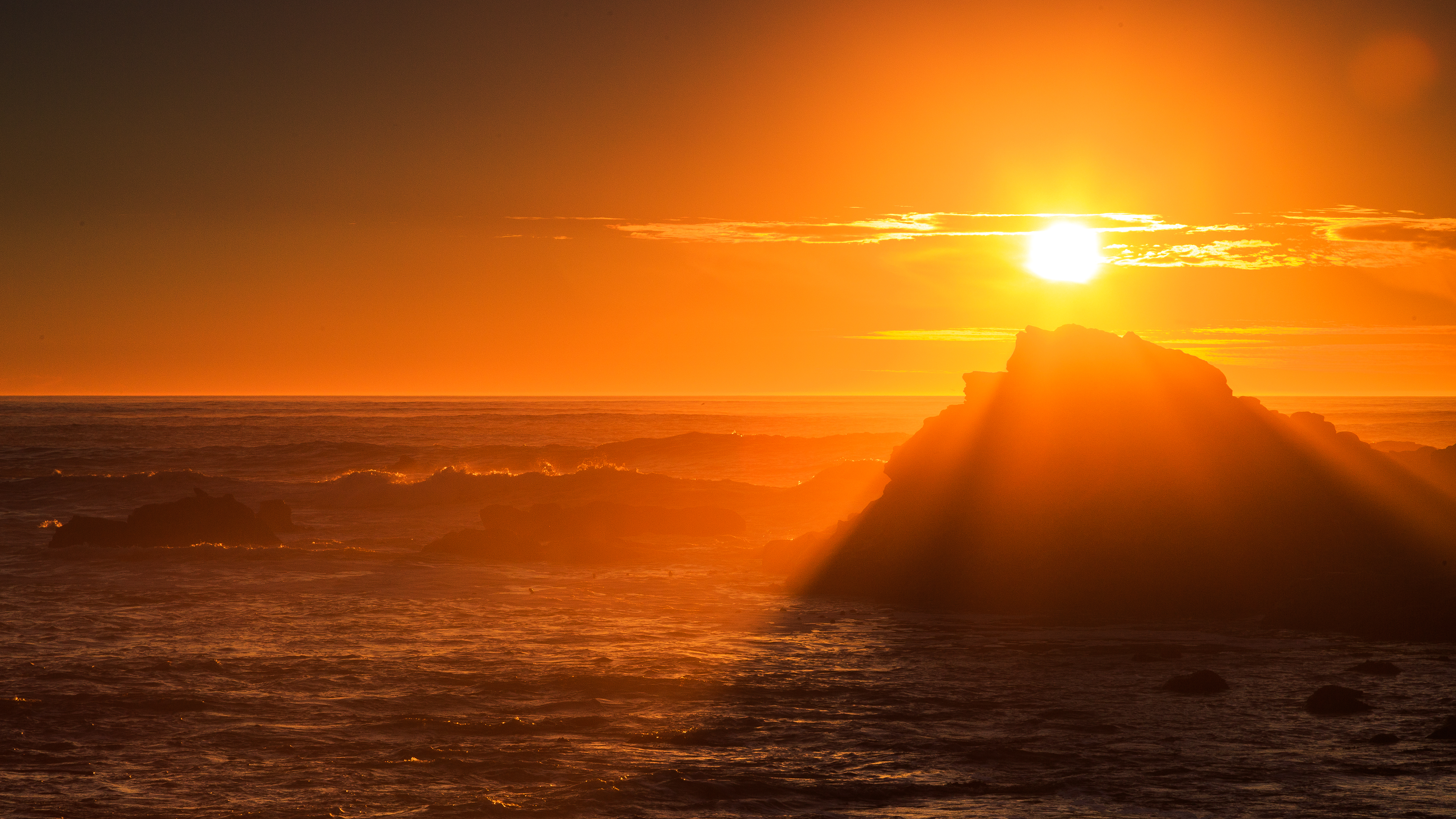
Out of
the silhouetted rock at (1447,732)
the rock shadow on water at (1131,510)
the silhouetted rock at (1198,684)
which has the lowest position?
the silhouetted rock at (1198,684)

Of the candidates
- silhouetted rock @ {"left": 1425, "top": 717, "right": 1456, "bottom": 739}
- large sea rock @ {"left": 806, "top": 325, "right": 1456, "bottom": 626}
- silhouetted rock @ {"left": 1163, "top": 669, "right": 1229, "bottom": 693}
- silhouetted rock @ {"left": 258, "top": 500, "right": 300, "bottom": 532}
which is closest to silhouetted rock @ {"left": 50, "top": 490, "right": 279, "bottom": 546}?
silhouetted rock @ {"left": 258, "top": 500, "right": 300, "bottom": 532}

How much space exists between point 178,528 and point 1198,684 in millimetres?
22999

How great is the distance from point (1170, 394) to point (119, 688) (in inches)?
697

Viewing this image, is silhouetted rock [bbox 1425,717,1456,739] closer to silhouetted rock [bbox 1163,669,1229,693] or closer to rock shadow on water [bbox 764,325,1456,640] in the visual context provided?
silhouetted rock [bbox 1163,669,1229,693]

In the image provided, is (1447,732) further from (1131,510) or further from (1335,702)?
(1131,510)

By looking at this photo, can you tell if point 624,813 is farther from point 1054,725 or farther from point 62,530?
point 62,530

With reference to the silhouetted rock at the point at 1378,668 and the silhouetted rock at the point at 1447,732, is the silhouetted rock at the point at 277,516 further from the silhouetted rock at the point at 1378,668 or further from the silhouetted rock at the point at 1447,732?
the silhouetted rock at the point at 1447,732

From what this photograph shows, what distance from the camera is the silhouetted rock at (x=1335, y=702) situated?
10.5 meters

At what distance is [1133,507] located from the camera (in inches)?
726

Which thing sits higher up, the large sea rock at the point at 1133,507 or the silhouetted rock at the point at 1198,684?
the large sea rock at the point at 1133,507

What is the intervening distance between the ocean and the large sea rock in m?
1.57

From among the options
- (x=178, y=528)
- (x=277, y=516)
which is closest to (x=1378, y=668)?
(x=178, y=528)

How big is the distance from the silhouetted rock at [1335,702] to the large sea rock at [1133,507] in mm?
5100

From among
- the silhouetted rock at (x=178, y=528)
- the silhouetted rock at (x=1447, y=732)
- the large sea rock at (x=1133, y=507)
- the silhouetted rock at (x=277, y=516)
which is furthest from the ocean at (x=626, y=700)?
the silhouetted rock at (x=277, y=516)
